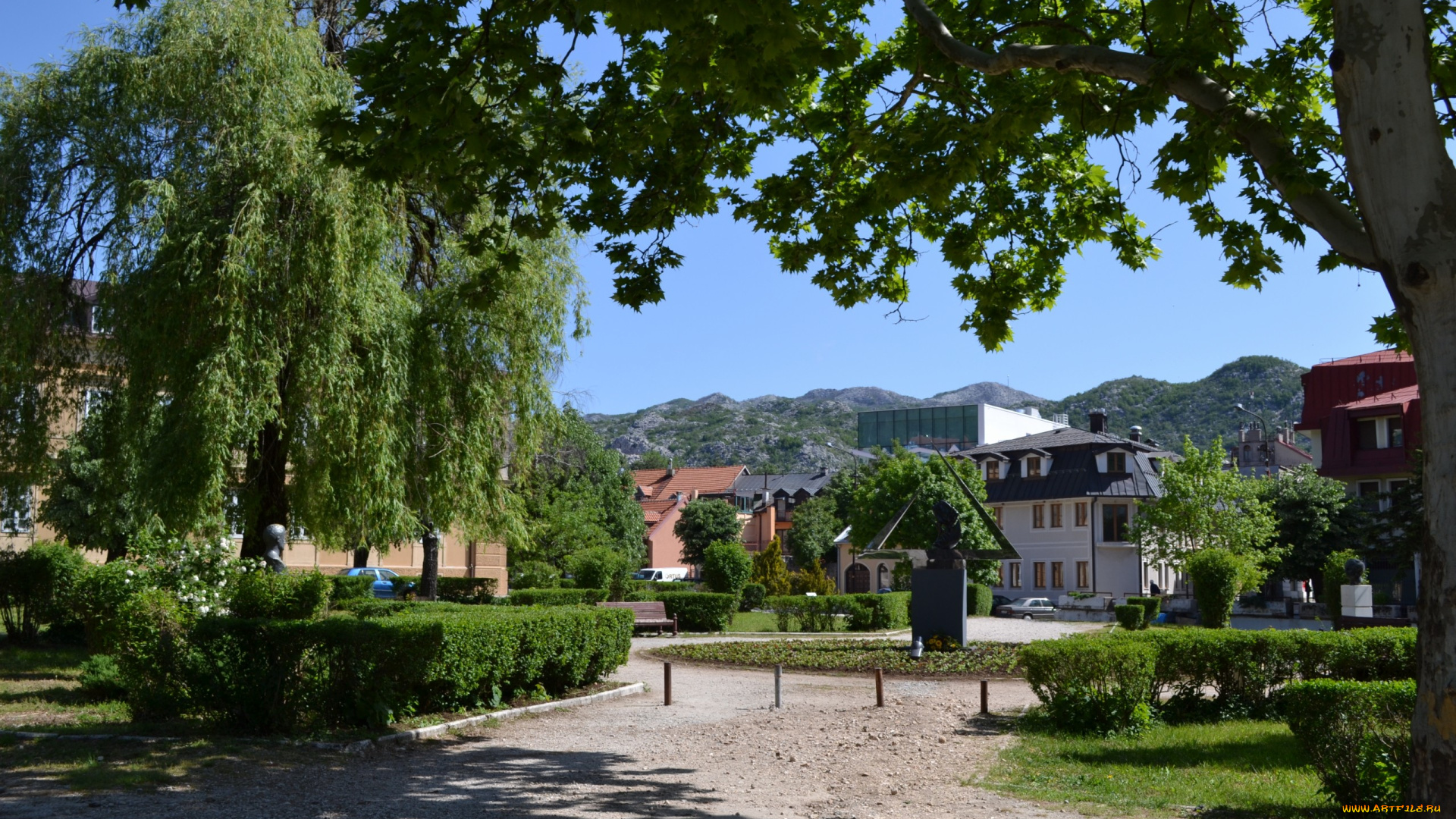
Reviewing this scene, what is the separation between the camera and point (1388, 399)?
49.5 m

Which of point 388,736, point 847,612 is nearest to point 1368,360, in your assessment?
point 847,612

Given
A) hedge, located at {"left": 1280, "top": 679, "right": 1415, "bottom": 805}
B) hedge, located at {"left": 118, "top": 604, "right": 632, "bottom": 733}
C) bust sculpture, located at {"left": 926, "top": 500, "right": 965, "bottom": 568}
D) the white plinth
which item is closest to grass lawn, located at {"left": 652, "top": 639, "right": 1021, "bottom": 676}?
bust sculpture, located at {"left": 926, "top": 500, "right": 965, "bottom": 568}

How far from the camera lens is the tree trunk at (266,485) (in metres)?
15.6

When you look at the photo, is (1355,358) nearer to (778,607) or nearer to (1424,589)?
(778,607)

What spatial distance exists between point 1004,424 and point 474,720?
3481 inches

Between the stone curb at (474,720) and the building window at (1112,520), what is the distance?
48.3 meters

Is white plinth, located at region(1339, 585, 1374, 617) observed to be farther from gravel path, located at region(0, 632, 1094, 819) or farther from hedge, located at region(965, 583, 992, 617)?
hedge, located at region(965, 583, 992, 617)

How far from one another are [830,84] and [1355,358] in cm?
5636

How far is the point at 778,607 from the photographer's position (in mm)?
32250

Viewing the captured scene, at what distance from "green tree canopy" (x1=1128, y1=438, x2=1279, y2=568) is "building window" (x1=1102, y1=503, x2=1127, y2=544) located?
14.3 m

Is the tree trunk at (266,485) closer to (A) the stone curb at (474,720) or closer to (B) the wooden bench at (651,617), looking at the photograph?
(A) the stone curb at (474,720)

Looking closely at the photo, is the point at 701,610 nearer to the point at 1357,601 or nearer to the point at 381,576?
the point at 1357,601

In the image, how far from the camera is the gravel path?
7.67 metres

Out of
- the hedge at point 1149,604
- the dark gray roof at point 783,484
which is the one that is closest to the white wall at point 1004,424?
the dark gray roof at point 783,484
